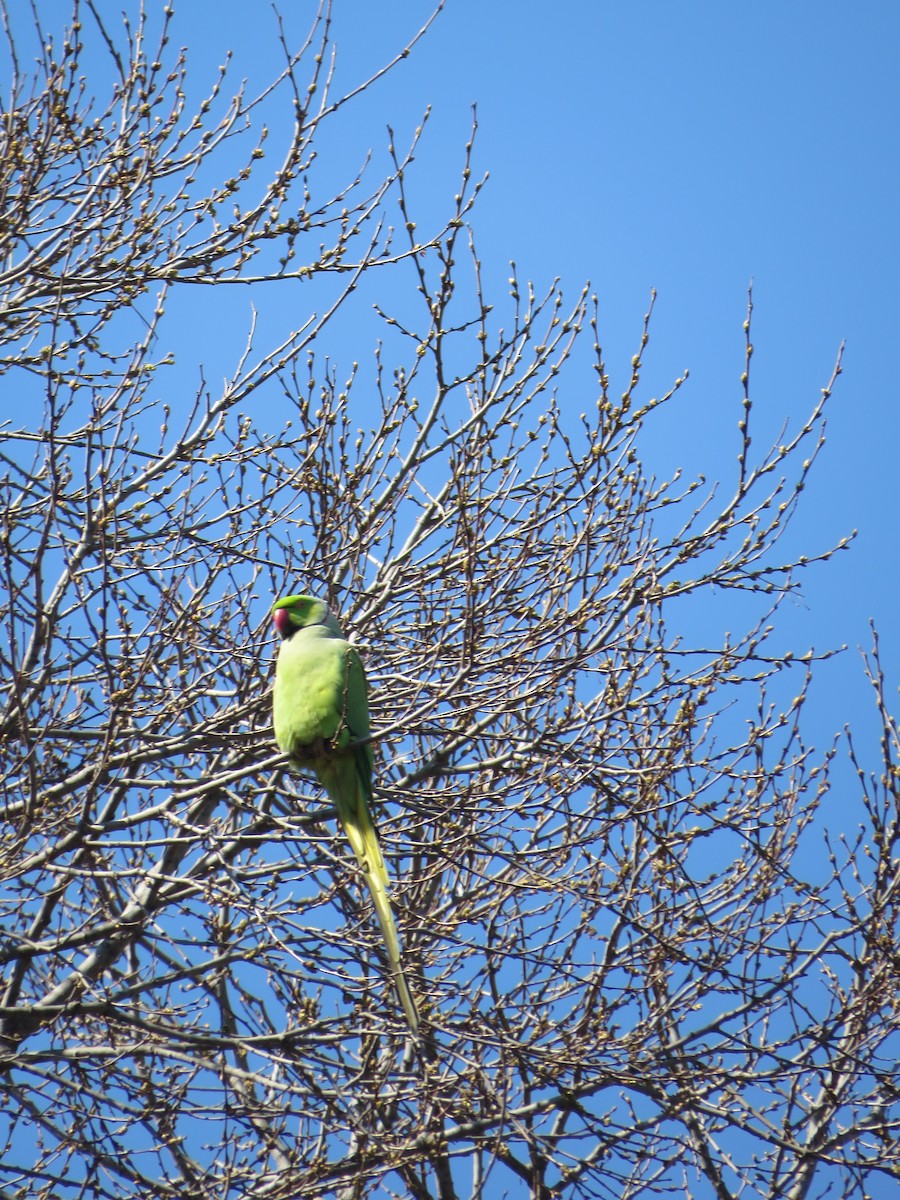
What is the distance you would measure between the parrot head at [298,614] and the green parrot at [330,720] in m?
0.04

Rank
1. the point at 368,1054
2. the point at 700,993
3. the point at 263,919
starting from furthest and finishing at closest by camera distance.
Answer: the point at 700,993 < the point at 368,1054 < the point at 263,919

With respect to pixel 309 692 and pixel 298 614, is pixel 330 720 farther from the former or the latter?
pixel 298 614

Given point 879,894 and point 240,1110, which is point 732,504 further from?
point 240,1110

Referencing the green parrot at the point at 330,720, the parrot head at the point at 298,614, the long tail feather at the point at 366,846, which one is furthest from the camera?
the parrot head at the point at 298,614

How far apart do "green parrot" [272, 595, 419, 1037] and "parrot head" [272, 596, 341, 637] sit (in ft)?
0.13

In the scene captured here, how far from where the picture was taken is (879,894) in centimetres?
642

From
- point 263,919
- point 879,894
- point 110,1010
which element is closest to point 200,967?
point 110,1010

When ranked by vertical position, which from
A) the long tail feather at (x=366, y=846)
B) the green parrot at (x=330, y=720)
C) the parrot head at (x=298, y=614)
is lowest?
the long tail feather at (x=366, y=846)

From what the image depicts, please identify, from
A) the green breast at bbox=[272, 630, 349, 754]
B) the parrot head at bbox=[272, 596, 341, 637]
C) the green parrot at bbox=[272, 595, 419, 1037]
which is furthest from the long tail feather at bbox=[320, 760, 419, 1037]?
the parrot head at bbox=[272, 596, 341, 637]

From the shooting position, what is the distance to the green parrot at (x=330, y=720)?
15.6 feet

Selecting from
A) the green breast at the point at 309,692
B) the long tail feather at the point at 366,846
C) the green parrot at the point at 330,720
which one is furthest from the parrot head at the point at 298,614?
the long tail feather at the point at 366,846

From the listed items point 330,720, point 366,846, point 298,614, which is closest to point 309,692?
point 330,720

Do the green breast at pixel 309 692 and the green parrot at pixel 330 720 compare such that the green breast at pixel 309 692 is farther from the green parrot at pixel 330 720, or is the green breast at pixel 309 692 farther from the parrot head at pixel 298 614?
the parrot head at pixel 298 614

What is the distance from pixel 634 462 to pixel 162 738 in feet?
7.55
